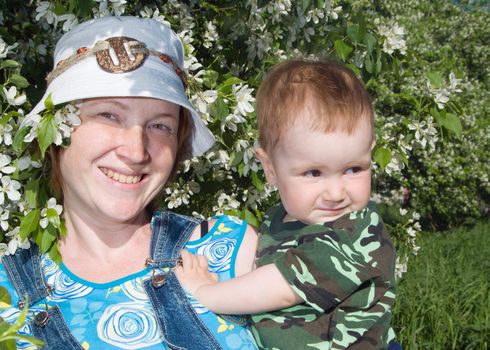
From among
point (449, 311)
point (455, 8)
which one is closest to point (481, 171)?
point (455, 8)

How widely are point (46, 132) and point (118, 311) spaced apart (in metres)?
0.59

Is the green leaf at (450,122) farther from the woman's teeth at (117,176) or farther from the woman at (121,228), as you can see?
the woman's teeth at (117,176)

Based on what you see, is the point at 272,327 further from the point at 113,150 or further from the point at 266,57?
the point at 266,57

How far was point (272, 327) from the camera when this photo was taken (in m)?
2.07

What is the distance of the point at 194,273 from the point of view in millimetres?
2172

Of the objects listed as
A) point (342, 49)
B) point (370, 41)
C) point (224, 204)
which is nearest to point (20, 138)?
point (224, 204)

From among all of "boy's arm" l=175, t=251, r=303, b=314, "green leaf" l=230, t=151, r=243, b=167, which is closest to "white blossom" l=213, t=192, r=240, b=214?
"green leaf" l=230, t=151, r=243, b=167

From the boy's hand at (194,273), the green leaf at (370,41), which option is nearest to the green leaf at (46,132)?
the boy's hand at (194,273)

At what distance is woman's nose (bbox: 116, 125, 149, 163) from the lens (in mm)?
2146

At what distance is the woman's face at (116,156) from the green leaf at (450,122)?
5.70ft

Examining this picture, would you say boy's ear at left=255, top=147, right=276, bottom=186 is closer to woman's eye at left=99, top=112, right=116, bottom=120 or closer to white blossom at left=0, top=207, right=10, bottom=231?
woman's eye at left=99, top=112, right=116, bottom=120

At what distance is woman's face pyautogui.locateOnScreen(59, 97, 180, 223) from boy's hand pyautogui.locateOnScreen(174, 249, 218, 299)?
222 millimetres

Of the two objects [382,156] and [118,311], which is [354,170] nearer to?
[118,311]

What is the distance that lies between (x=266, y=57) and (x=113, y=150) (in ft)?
6.94
